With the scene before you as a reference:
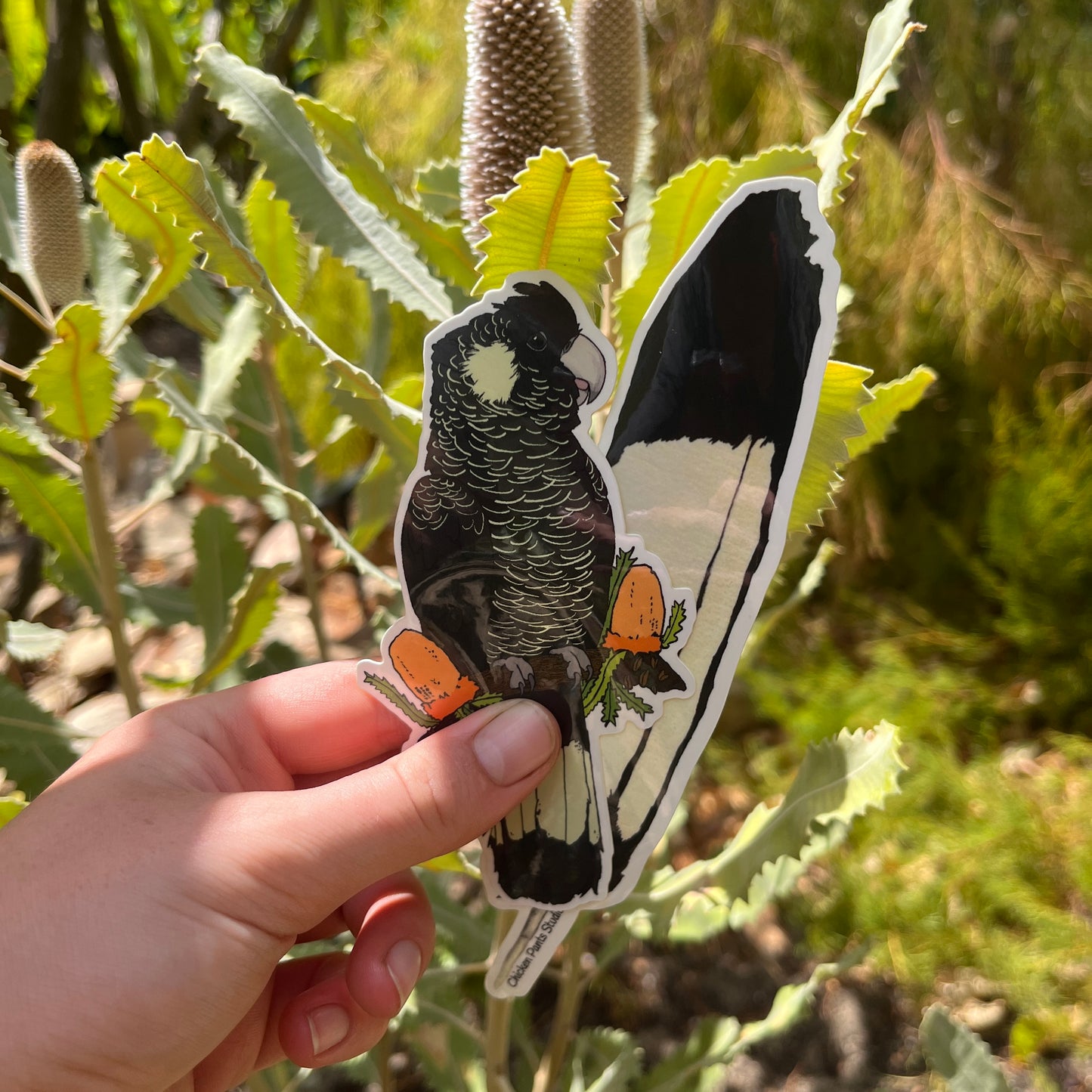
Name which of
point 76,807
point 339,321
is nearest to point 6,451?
point 76,807

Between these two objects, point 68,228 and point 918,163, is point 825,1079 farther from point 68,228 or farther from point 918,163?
point 918,163

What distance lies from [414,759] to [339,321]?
119 centimetres

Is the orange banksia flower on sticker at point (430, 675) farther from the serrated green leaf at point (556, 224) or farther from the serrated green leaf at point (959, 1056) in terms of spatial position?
the serrated green leaf at point (959, 1056)

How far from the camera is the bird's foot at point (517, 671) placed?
50 centimetres

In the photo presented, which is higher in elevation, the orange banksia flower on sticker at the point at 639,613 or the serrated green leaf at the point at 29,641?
the orange banksia flower on sticker at the point at 639,613

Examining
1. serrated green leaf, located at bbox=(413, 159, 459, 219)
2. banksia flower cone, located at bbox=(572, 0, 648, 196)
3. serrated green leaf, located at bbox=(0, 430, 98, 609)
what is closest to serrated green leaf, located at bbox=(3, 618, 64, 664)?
serrated green leaf, located at bbox=(0, 430, 98, 609)

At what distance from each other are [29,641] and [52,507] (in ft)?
0.40

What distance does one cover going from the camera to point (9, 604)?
1273mm

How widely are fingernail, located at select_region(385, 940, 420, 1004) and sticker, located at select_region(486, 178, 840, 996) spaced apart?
208mm


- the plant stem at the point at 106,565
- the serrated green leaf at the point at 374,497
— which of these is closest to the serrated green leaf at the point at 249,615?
the plant stem at the point at 106,565

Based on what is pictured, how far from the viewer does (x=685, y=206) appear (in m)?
0.50

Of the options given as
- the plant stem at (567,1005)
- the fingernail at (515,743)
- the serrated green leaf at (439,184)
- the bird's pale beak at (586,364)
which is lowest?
the plant stem at (567,1005)

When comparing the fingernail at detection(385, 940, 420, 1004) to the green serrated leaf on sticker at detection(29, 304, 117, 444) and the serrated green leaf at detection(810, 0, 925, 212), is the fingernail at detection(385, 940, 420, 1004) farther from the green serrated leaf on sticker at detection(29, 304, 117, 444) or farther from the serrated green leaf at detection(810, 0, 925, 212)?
the serrated green leaf at detection(810, 0, 925, 212)

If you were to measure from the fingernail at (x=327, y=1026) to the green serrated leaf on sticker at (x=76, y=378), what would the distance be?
451 mm
